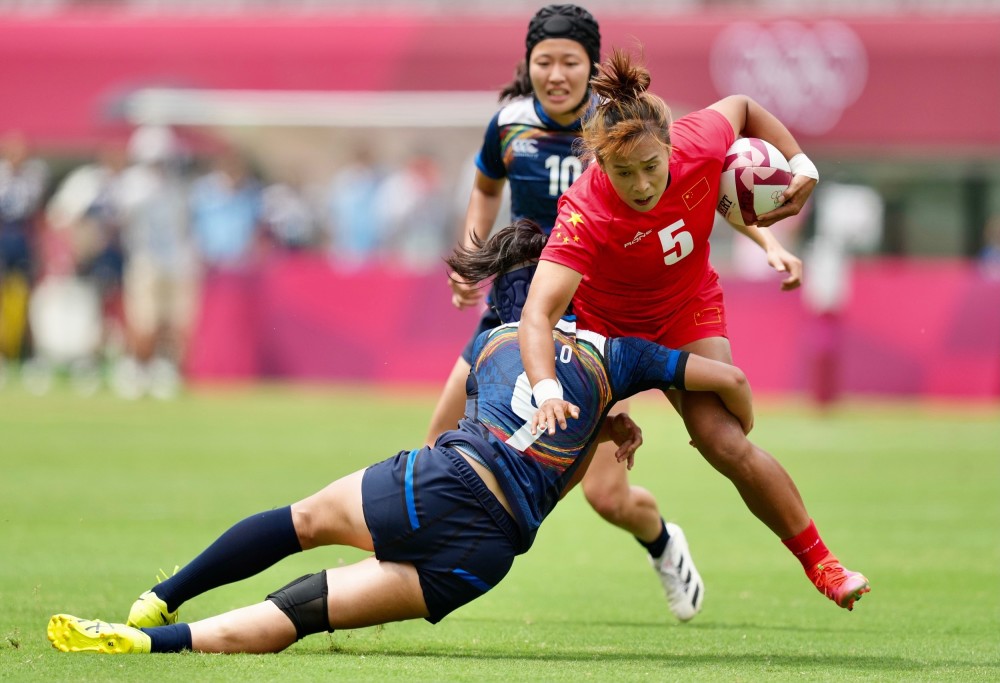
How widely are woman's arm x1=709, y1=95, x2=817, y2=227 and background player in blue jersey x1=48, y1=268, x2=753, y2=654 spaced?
0.87 metres

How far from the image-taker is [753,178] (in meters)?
6.27

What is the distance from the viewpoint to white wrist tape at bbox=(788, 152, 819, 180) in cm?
639

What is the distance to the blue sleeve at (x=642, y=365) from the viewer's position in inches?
232

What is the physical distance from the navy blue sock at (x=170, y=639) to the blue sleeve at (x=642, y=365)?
179 centimetres

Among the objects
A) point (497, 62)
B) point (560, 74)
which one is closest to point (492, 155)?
point (560, 74)

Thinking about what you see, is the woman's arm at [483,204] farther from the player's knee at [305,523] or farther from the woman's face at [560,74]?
the player's knee at [305,523]

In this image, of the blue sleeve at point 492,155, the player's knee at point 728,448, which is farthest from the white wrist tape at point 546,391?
the blue sleeve at point 492,155

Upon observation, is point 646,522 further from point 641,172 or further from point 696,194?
point 641,172

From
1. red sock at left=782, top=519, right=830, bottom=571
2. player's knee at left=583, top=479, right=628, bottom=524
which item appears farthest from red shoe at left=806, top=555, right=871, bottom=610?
player's knee at left=583, top=479, right=628, bottom=524

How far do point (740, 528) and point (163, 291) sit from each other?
1071 centimetres

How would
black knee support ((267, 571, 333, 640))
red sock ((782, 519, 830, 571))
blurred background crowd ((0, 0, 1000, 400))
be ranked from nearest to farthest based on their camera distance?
black knee support ((267, 571, 333, 640)), red sock ((782, 519, 830, 571)), blurred background crowd ((0, 0, 1000, 400))

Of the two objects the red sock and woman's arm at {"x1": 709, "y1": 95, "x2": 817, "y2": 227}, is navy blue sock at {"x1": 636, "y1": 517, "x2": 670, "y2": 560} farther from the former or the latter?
woman's arm at {"x1": 709, "y1": 95, "x2": 817, "y2": 227}

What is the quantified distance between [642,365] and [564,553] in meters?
3.83

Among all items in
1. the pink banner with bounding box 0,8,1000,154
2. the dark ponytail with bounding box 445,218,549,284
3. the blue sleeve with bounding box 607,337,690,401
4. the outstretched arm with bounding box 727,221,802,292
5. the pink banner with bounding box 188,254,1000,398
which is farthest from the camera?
the pink banner with bounding box 0,8,1000,154
